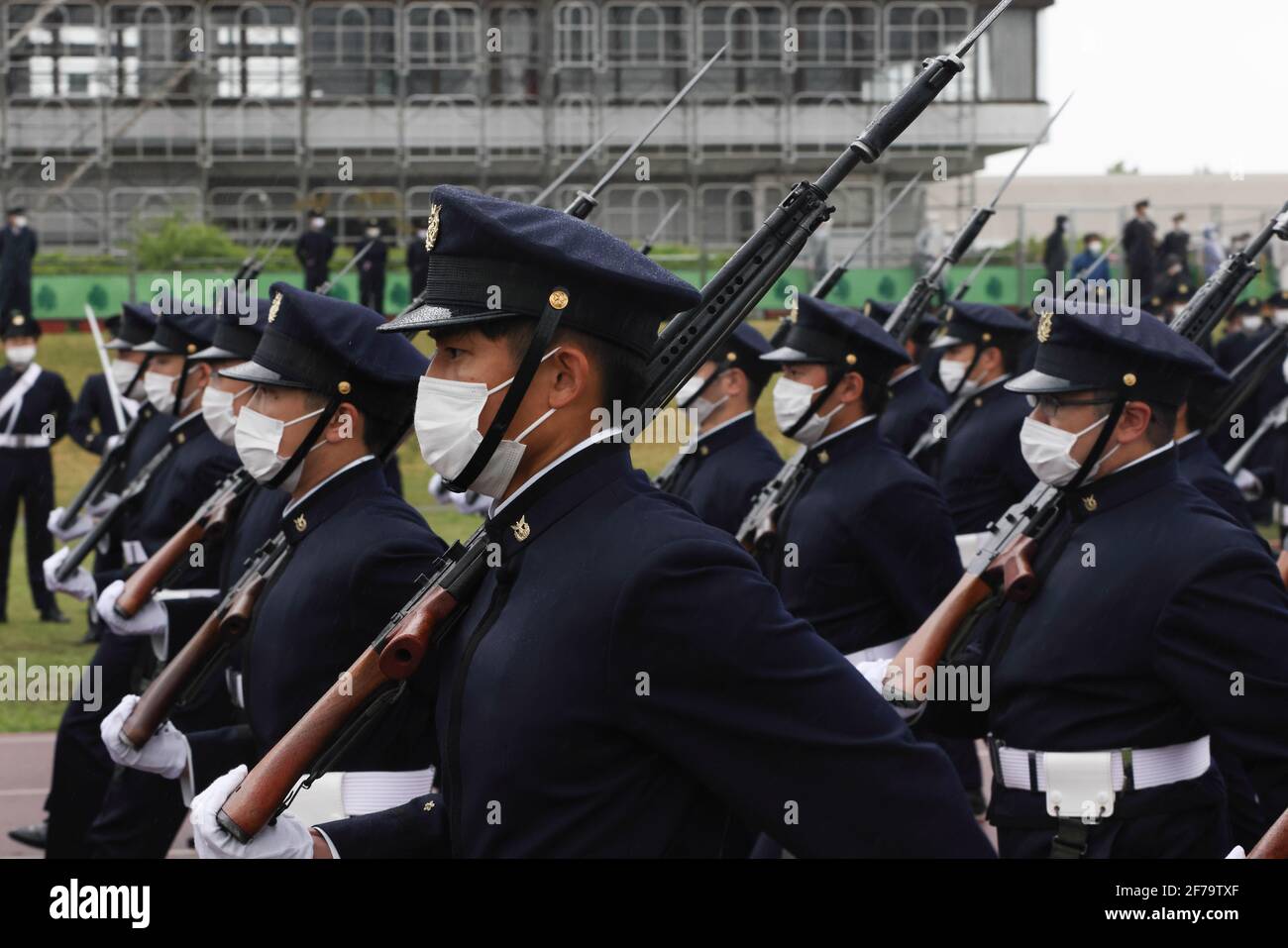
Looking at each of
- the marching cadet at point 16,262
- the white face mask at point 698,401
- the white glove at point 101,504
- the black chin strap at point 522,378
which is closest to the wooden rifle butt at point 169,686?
the black chin strap at point 522,378

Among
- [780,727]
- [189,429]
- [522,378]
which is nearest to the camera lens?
[780,727]

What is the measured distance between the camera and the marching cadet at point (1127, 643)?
4.08 meters

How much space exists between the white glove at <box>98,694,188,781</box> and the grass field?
3.50 meters

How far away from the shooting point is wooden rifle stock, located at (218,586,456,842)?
3213 mm

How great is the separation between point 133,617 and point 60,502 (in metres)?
14.2

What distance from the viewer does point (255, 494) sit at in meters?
5.87

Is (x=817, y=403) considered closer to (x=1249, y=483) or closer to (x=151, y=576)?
(x=151, y=576)

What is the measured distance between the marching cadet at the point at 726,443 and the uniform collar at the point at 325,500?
354 cm

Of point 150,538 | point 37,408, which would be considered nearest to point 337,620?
point 150,538

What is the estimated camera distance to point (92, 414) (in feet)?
46.0

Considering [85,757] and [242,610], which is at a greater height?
[242,610]

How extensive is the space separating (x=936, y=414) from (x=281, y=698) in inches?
296

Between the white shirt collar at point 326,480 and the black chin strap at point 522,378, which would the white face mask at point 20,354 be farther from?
the black chin strap at point 522,378

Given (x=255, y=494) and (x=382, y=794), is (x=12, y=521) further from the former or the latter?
(x=382, y=794)
